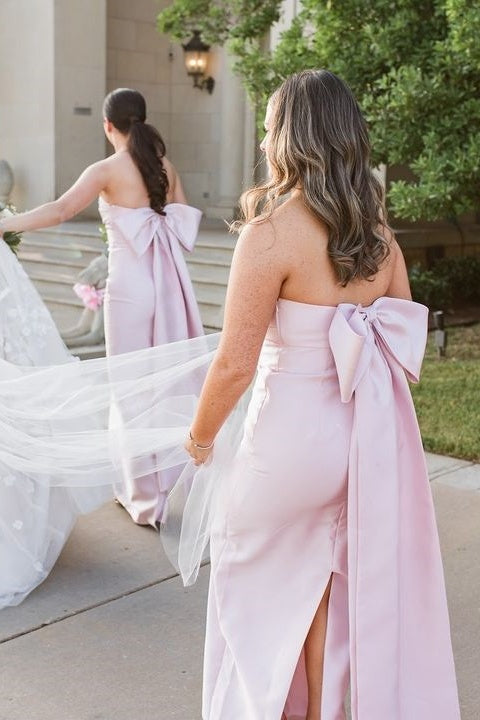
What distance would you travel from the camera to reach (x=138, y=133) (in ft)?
16.1

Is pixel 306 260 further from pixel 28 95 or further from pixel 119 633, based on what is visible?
pixel 28 95

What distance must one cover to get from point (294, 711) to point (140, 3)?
15.6m

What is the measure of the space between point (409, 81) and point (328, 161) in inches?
239

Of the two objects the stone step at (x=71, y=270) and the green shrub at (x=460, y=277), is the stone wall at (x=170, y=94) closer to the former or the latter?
the stone step at (x=71, y=270)

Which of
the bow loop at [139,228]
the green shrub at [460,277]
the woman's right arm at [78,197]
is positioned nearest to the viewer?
the woman's right arm at [78,197]

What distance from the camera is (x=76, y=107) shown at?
15.9 m

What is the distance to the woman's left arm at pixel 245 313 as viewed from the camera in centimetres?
249

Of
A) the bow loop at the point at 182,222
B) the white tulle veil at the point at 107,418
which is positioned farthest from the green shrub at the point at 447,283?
the white tulle veil at the point at 107,418

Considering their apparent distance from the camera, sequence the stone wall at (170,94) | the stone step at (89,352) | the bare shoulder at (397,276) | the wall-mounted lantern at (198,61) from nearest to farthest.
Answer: the bare shoulder at (397,276), the stone step at (89,352), the wall-mounted lantern at (198,61), the stone wall at (170,94)

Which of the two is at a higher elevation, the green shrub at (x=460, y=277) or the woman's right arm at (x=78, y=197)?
the woman's right arm at (x=78, y=197)

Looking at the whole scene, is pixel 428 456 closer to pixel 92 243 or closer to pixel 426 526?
pixel 426 526

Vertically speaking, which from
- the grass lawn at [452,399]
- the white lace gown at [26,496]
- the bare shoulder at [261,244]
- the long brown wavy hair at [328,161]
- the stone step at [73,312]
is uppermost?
the long brown wavy hair at [328,161]

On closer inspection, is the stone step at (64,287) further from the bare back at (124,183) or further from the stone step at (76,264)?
the bare back at (124,183)

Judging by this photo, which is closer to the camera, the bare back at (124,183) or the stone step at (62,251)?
the bare back at (124,183)
